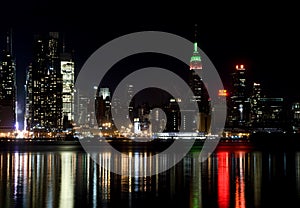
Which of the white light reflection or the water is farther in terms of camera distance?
the water

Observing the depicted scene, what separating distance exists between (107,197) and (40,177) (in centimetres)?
1038

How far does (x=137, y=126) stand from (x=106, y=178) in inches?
5817

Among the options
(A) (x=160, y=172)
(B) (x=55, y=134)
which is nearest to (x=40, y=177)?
(A) (x=160, y=172)

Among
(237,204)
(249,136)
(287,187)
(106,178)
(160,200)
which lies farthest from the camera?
(249,136)

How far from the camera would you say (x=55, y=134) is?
572 feet

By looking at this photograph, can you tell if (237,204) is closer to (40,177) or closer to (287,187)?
(287,187)

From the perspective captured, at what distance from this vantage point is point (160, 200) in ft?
79.4

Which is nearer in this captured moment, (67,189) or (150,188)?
(67,189)

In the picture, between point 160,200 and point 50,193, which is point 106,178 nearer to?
point 50,193

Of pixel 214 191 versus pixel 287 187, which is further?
pixel 287 187

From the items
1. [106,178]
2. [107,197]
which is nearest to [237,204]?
[107,197]

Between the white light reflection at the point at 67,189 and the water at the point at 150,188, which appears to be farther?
the water at the point at 150,188

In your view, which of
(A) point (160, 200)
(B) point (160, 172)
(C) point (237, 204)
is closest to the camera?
(C) point (237, 204)

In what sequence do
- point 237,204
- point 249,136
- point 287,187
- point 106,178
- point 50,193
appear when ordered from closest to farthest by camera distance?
point 237,204 → point 50,193 → point 287,187 → point 106,178 → point 249,136
